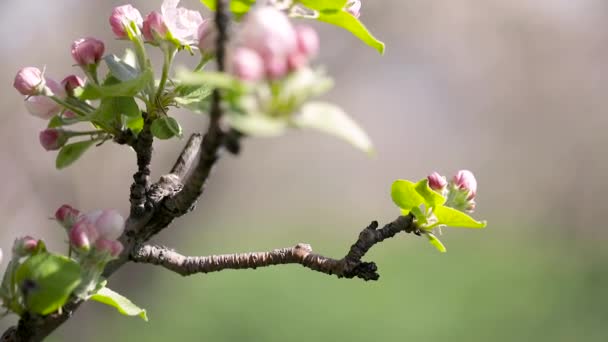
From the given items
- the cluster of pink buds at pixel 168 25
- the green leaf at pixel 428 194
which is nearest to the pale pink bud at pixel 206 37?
the cluster of pink buds at pixel 168 25

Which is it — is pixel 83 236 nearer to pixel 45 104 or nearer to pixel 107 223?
pixel 107 223

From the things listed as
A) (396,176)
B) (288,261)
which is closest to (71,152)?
(288,261)

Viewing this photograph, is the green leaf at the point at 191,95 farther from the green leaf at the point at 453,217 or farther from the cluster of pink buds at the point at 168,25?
the green leaf at the point at 453,217

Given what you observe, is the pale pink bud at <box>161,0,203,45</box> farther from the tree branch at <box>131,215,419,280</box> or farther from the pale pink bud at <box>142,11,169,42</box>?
the tree branch at <box>131,215,419,280</box>

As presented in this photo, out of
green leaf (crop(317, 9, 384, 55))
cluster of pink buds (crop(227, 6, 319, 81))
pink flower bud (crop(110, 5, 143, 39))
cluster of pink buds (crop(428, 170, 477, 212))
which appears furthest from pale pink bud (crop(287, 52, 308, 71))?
cluster of pink buds (crop(428, 170, 477, 212))

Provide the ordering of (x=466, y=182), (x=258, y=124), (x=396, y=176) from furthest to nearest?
(x=396, y=176), (x=466, y=182), (x=258, y=124)
